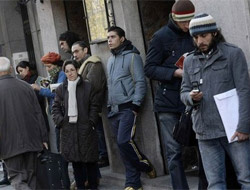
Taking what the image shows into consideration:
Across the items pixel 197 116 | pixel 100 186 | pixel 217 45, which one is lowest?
pixel 100 186

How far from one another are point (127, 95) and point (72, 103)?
85 cm

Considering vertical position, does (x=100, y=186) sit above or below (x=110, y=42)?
below

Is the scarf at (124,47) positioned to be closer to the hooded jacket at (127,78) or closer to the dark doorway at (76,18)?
the hooded jacket at (127,78)

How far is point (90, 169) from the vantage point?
9891 millimetres

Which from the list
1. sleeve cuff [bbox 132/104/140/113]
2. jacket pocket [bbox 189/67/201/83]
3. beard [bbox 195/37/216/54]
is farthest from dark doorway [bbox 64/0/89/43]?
beard [bbox 195/37/216/54]

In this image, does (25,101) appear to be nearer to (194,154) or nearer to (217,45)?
(194,154)

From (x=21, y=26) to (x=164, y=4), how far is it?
634 cm

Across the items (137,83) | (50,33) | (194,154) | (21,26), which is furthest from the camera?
(21,26)

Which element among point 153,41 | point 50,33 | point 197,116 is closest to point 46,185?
point 153,41

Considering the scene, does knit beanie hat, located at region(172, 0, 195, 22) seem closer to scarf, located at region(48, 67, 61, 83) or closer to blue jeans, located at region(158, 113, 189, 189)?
blue jeans, located at region(158, 113, 189, 189)

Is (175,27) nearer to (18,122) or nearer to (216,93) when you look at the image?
(216,93)

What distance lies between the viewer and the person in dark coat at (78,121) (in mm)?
9711

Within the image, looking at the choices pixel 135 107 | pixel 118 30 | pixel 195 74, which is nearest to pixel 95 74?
pixel 118 30

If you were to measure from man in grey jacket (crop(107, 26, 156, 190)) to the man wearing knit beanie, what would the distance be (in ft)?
4.06
